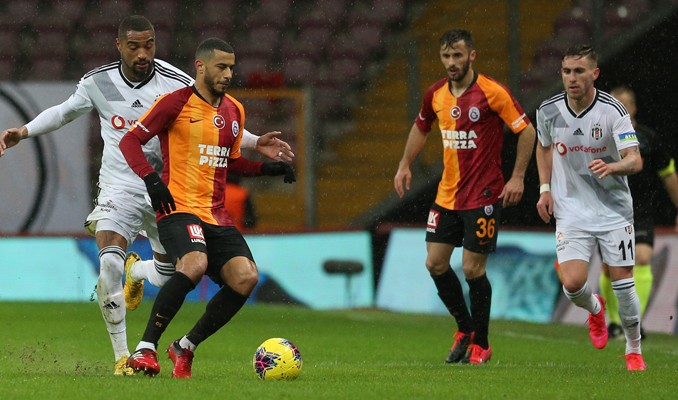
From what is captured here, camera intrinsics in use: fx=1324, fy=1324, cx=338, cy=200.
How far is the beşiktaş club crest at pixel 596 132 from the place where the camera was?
8672 millimetres

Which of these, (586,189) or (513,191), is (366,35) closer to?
(513,191)

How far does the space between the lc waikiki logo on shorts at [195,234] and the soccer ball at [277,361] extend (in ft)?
2.27

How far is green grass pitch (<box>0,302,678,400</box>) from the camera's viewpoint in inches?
269

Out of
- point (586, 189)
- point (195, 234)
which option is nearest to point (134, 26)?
point (195, 234)

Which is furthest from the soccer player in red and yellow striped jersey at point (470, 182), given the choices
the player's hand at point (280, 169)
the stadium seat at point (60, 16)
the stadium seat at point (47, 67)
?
the stadium seat at point (60, 16)

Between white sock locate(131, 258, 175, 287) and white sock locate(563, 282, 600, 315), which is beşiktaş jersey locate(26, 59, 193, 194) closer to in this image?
white sock locate(131, 258, 175, 287)

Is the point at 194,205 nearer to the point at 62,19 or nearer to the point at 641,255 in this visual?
the point at 641,255

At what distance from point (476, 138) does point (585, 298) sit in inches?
54.9

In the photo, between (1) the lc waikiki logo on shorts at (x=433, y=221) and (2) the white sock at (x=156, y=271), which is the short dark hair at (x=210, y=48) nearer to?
(2) the white sock at (x=156, y=271)

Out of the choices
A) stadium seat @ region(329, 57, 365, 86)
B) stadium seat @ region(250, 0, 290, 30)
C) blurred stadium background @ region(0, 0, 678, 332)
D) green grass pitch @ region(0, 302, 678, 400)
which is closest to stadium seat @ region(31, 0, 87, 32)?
blurred stadium background @ region(0, 0, 678, 332)

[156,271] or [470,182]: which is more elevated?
[470,182]

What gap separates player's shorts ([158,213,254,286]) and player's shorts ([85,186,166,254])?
602 millimetres

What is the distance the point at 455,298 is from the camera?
9.54 meters

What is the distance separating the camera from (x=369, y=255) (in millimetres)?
14930
